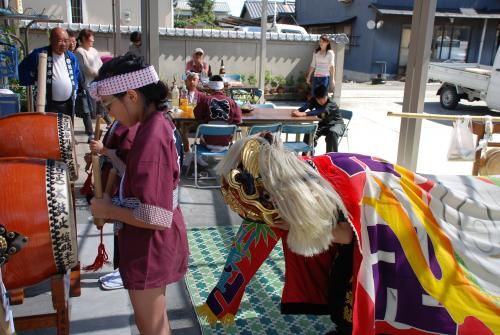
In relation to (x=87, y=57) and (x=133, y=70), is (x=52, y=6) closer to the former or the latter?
(x=87, y=57)

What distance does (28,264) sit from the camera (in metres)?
1.72

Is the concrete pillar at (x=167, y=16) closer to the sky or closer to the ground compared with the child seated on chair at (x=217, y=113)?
closer to the sky

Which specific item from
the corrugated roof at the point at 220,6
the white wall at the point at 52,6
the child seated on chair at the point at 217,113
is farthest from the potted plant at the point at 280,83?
the corrugated roof at the point at 220,6

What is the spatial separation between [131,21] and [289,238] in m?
16.5

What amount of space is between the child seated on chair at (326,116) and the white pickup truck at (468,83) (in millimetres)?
6169

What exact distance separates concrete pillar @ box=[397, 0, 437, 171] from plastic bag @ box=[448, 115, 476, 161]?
0.25m

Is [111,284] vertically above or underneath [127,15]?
underneath

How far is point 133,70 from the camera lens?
1764 mm

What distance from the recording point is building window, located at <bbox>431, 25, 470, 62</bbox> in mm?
20062

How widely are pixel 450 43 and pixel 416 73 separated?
19094 mm

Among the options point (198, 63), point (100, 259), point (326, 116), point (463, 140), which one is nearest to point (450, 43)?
point (198, 63)

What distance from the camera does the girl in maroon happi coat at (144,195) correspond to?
1675 millimetres

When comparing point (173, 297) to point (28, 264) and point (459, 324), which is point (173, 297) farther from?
point (459, 324)

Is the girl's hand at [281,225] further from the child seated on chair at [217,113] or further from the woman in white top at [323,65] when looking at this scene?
the woman in white top at [323,65]
